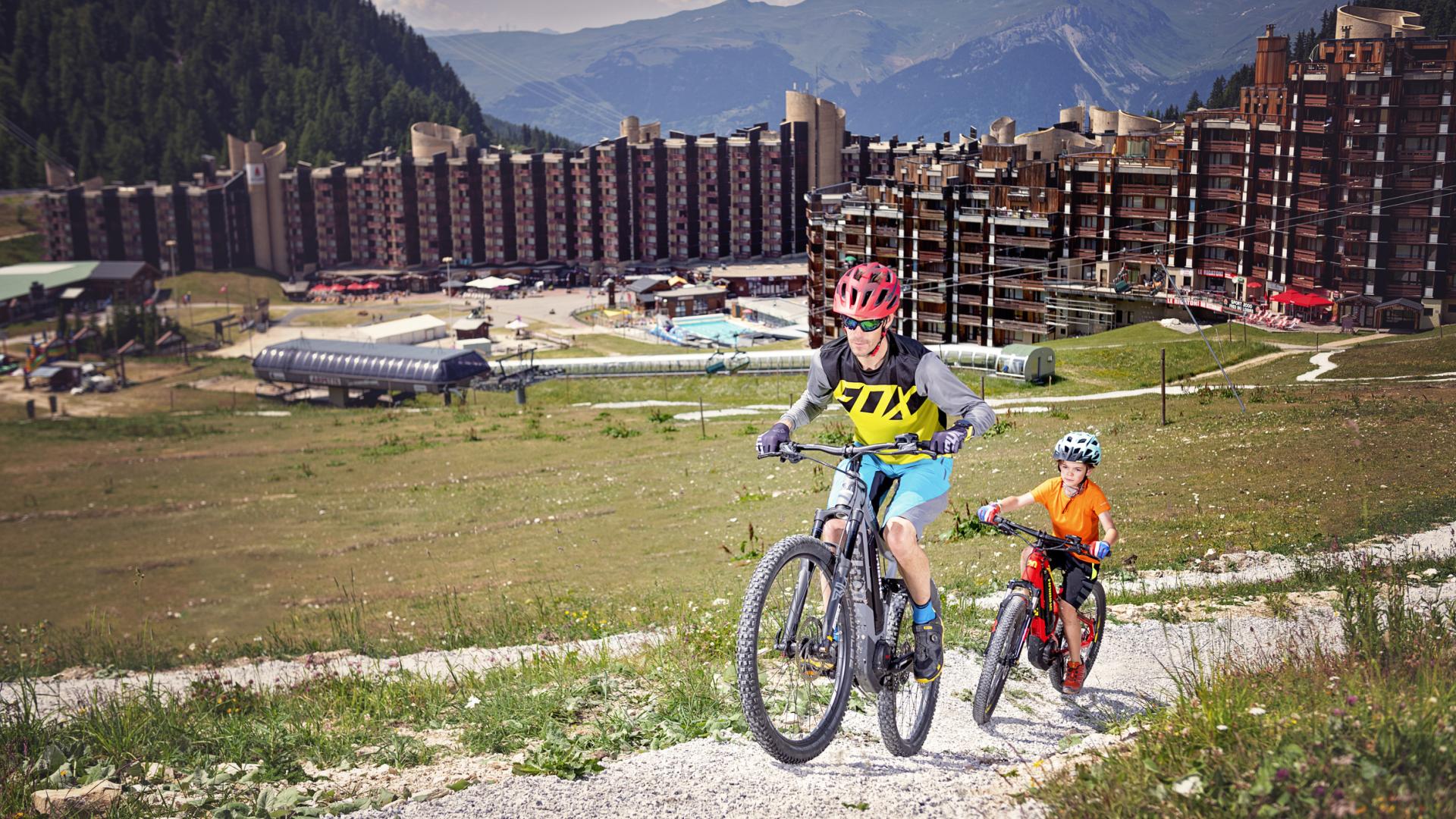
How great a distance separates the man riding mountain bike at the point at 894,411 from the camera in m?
8.55

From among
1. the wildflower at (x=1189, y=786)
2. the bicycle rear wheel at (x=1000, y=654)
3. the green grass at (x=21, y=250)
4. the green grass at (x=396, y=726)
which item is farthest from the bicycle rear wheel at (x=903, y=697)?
the green grass at (x=21, y=250)

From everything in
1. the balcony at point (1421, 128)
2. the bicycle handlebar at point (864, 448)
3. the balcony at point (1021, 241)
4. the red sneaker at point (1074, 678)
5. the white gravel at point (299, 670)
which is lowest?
the white gravel at point (299, 670)

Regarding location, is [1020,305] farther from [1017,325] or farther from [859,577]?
[859,577]

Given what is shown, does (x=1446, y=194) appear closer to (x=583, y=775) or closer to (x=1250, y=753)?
(x=1250, y=753)

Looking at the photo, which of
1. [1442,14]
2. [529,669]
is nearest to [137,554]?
[529,669]

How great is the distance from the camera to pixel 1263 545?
16031 mm

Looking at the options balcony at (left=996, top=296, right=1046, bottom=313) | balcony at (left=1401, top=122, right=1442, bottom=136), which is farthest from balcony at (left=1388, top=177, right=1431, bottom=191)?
balcony at (left=996, top=296, right=1046, bottom=313)

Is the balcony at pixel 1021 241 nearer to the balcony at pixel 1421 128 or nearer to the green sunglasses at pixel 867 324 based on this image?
the balcony at pixel 1421 128

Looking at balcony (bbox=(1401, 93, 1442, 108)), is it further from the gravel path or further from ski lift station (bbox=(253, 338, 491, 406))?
ski lift station (bbox=(253, 338, 491, 406))

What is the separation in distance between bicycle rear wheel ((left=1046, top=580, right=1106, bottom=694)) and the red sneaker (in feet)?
0.10

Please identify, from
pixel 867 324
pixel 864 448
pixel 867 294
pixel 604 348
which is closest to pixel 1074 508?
pixel 864 448

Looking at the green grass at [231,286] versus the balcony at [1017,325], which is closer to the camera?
the balcony at [1017,325]

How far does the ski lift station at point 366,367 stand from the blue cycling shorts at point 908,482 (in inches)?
2341

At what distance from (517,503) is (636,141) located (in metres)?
145
